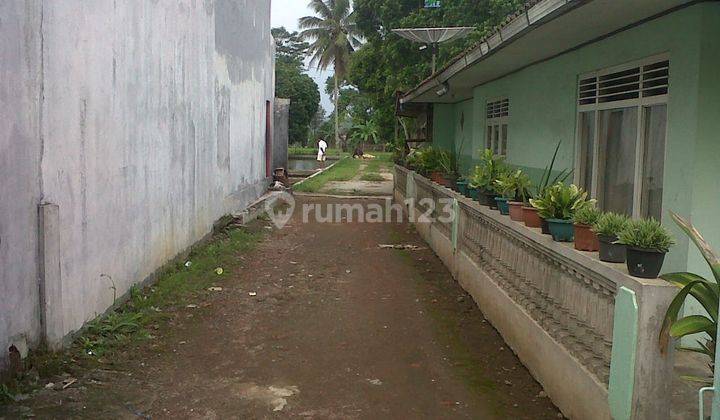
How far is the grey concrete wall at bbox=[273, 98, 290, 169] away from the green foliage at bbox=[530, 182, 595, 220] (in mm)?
17428

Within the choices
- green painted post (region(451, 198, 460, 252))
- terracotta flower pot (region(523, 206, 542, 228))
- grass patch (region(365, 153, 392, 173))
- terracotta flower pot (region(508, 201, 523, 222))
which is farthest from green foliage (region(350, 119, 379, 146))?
terracotta flower pot (region(523, 206, 542, 228))


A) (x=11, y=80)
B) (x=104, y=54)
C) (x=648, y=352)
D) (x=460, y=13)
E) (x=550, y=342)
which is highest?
(x=460, y=13)

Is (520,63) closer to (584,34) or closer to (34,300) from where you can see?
(584,34)

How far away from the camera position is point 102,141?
20.0 feet

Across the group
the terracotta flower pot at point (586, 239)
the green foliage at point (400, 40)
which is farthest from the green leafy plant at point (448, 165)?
the green foliage at point (400, 40)

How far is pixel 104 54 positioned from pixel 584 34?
4.65 metres

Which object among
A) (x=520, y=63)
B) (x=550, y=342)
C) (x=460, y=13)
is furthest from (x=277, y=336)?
(x=460, y=13)

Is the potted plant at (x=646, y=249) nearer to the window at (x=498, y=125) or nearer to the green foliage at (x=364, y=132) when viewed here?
the window at (x=498, y=125)

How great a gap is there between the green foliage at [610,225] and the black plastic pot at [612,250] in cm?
3

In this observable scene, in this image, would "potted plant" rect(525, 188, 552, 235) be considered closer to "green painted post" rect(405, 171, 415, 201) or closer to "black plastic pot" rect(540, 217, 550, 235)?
"black plastic pot" rect(540, 217, 550, 235)

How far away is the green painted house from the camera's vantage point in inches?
202

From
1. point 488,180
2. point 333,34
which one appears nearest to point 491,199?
point 488,180

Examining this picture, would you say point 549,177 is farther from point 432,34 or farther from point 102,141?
point 432,34

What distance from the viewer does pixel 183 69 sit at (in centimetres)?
903
